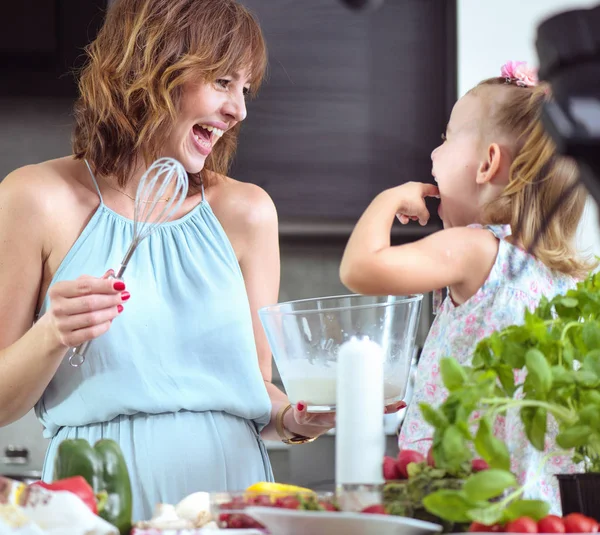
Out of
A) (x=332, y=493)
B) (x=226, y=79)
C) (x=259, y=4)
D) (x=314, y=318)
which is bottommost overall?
(x=332, y=493)

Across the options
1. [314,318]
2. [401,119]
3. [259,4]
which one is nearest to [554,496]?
[314,318]

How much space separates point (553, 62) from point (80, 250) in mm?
942

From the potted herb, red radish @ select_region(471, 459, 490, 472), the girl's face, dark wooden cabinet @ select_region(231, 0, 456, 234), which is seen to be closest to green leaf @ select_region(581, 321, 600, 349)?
the potted herb

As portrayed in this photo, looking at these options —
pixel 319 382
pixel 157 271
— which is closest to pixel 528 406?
pixel 319 382

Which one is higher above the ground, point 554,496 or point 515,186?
point 515,186

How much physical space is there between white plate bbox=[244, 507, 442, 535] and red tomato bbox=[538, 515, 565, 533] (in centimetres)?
7

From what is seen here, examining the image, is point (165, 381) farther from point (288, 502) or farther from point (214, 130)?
point (288, 502)

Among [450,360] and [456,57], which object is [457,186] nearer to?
[450,360]

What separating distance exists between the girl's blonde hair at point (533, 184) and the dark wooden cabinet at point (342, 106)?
1354 millimetres

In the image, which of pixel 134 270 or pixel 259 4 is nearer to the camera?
pixel 134 270

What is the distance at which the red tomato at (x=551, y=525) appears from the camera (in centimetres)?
59

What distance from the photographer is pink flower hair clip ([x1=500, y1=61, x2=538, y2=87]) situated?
127cm

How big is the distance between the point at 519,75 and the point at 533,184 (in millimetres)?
190

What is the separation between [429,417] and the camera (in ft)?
2.01
